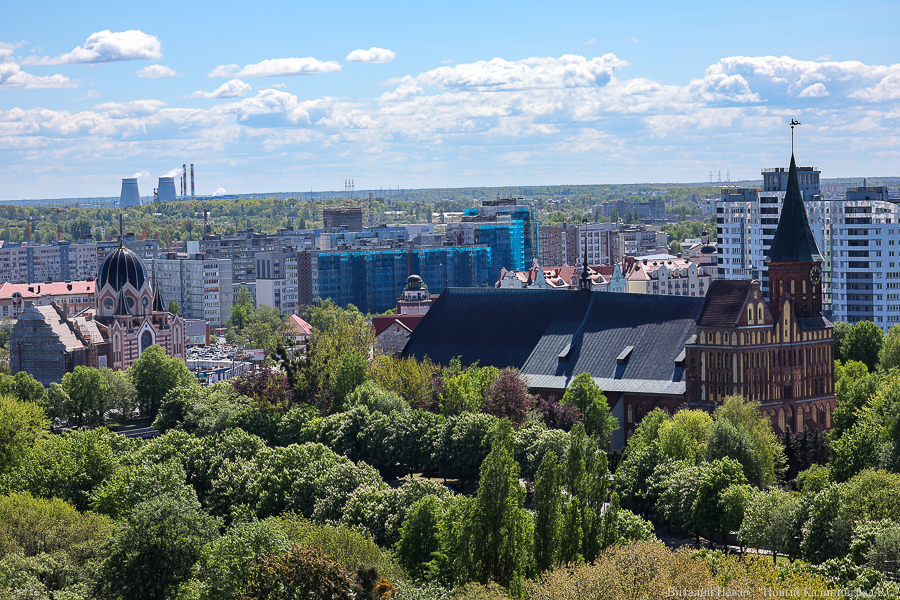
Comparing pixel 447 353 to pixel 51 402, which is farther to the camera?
pixel 51 402

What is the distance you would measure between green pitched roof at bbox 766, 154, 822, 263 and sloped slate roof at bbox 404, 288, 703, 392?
7.49 metres

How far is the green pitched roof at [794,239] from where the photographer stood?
11319cm

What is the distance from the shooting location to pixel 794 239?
372ft

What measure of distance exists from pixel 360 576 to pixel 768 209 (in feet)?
493

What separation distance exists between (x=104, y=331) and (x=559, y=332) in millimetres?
86889

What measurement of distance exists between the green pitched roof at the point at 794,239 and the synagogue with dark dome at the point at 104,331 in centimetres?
9599

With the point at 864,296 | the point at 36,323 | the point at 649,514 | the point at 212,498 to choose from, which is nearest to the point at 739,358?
the point at 649,514

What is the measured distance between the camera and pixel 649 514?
91375 mm

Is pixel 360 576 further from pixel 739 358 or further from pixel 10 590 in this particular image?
pixel 739 358

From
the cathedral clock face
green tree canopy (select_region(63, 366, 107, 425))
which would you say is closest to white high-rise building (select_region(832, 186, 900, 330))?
the cathedral clock face

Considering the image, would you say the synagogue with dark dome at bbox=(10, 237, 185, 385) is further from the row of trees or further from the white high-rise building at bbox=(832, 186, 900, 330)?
the white high-rise building at bbox=(832, 186, 900, 330)

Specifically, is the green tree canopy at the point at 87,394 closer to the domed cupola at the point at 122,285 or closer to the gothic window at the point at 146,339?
the gothic window at the point at 146,339

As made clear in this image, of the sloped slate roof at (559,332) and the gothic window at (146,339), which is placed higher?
the sloped slate roof at (559,332)

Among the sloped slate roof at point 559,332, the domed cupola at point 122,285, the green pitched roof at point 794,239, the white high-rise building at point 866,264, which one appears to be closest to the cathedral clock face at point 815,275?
the green pitched roof at point 794,239
